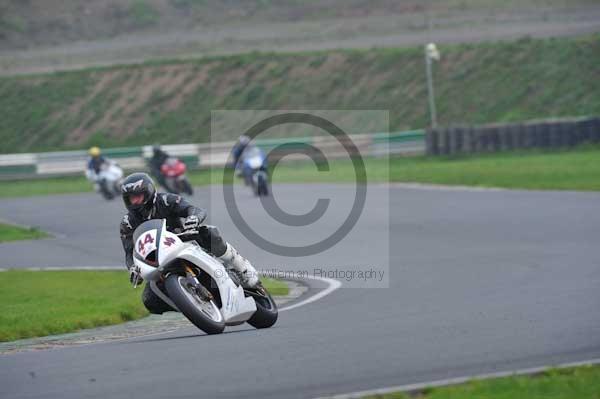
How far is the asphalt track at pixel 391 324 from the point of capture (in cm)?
652

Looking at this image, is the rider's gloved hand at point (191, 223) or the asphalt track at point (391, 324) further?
the rider's gloved hand at point (191, 223)

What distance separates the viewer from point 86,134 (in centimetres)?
4531

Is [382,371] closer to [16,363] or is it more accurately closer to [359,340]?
[359,340]

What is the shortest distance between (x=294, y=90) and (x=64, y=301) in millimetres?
33677

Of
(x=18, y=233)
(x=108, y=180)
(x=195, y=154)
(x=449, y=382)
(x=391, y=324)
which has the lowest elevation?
(x=195, y=154)

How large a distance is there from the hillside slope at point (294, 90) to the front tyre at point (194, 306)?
29.7 meters

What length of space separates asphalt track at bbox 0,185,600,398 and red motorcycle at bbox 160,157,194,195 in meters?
8.61

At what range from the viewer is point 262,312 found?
897 cm

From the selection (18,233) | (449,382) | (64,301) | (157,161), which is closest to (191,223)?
(449,382)

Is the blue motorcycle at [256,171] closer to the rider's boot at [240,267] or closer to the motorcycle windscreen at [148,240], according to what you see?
the rider's boot at [240,267]

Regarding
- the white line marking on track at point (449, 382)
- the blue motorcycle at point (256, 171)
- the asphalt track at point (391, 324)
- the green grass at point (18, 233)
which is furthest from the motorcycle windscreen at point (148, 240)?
the blue motorcycle at point (256, 171)

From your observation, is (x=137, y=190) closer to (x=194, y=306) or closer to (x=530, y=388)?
(x=194, y=306)

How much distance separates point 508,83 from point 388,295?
30308 millimetres

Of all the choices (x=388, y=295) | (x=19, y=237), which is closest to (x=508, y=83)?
(x=19, y=237)
